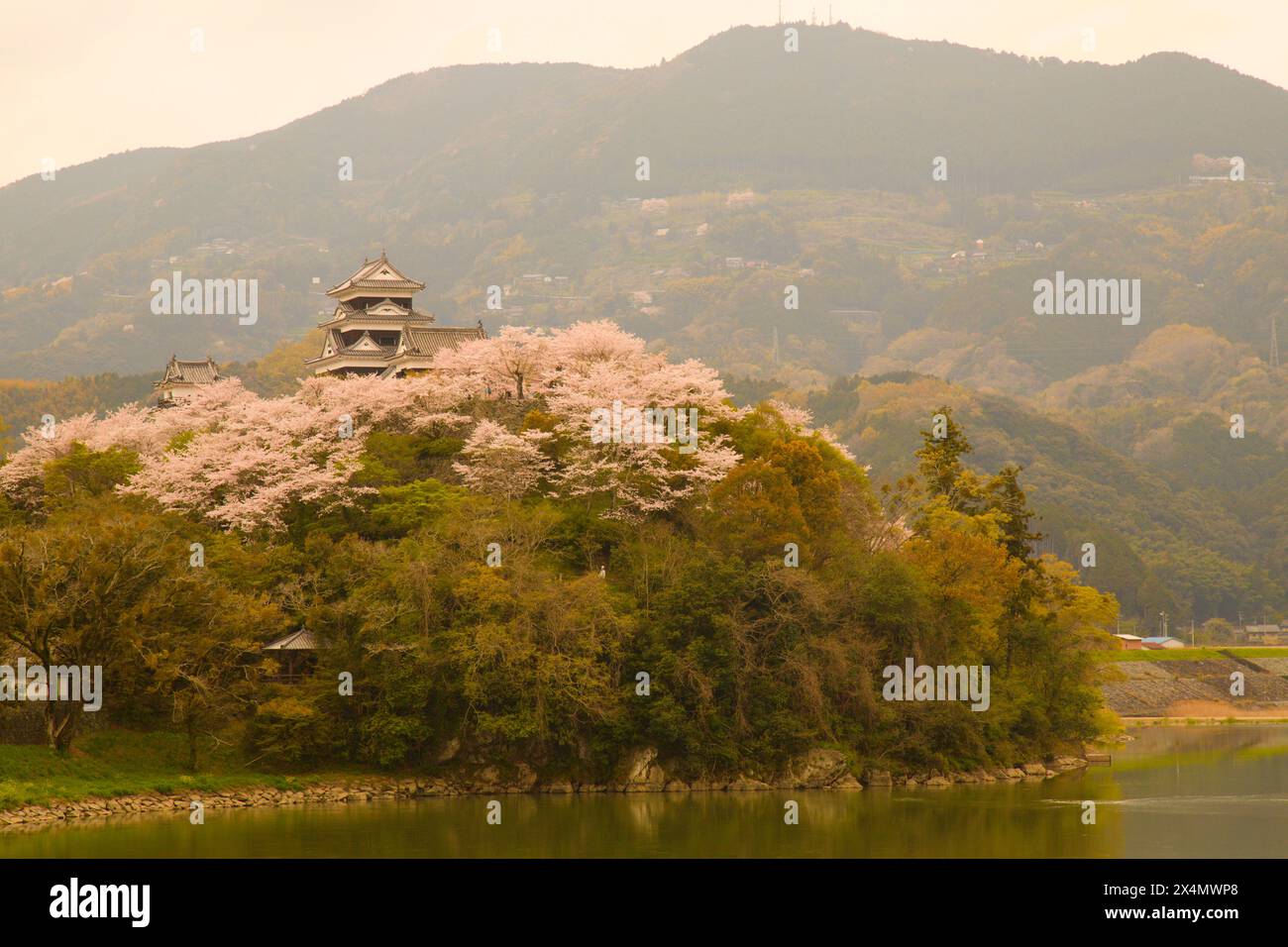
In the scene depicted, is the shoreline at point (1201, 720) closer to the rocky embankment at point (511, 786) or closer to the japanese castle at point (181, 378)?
the rocky embankment at point (511, 786)

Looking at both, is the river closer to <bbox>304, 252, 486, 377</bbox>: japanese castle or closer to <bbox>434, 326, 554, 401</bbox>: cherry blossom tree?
<bbox>434, 326, 554, 401</bbox>: cherry blossom tree

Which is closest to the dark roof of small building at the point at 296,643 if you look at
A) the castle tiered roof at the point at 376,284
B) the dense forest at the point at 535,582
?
Answer: the dense forest at the point at 535,582

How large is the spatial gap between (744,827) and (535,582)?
30.7 ft

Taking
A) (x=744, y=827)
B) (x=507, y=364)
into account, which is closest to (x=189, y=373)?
(x=507, y=364)

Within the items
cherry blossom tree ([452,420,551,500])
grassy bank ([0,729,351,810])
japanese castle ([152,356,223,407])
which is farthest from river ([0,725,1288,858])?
japanese castle ([152,356,223,407])

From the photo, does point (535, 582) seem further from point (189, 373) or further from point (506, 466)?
point (189, 373)

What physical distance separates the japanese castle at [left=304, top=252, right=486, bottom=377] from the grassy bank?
19516 mm

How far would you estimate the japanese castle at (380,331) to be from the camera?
54.0 metres

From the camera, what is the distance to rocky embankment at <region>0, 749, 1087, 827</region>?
111ft

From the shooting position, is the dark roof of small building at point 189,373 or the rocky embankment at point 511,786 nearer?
the rocky embankment at point 511,786

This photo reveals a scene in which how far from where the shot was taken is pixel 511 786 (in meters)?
38.1

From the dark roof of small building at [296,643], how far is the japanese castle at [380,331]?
638 inches

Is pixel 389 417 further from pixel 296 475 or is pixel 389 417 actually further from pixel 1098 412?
pixel 1098 412
